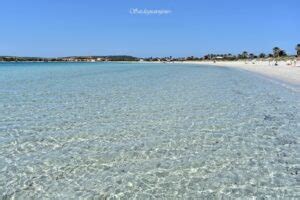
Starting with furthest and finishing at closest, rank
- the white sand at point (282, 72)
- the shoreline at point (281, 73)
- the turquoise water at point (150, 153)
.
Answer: the white sand at point (282, 72), the shoreline at point (281, 73), the turquoise water at point (150, 153)

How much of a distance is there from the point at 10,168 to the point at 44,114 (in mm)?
6367

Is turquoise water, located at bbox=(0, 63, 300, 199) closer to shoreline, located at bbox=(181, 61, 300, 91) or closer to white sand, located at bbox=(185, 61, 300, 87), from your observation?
shoreline, located at bbox=(181, 61, 300, 91)

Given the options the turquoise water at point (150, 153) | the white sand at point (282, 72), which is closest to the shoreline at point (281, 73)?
the white sand at point (282, 72)

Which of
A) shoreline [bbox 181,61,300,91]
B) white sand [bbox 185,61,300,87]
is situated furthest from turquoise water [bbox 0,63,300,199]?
white sand [bbox 185,61,300,87]

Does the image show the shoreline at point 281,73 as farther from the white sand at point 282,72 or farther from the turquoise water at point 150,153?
the turquoise water at point 150,153

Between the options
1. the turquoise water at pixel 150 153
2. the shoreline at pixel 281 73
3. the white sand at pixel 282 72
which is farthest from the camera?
the white sand at pixel 282 72

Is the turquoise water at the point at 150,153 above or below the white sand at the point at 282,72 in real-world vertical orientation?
above

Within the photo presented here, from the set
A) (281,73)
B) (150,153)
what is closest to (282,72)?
(281,73)

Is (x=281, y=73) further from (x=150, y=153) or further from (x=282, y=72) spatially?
(x=150, y=153)

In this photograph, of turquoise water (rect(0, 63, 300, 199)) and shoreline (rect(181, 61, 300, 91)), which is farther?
shoreline (rect(181, 61, 300, 91))

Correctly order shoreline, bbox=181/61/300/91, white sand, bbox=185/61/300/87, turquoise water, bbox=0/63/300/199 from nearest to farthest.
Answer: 1. turquoise water, bbox=0/63/300/199
2. shoreline, bbox=181/61/300/91
3. white sand, bbox=185/61/300/87

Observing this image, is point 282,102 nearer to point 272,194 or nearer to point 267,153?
point 267,153

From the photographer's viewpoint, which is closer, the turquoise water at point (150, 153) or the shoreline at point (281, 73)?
the turquoise water at point (150, 153)

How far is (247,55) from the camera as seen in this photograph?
603 ft
